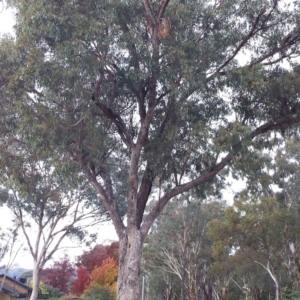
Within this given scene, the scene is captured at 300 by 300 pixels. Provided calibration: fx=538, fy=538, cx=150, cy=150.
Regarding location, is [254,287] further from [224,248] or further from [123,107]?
[123,107]

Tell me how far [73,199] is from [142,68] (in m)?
11.9

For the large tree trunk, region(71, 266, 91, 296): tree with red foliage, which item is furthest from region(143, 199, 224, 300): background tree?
the large tree trunk

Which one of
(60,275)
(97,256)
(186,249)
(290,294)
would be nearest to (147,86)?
(290,294)

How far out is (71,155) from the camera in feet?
45.2

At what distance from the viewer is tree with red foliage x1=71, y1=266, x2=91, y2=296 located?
47.9 metres

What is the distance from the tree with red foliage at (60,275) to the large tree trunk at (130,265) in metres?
37.8

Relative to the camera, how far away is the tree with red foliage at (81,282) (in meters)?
47.9

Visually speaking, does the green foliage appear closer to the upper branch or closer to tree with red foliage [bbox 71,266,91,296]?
the upper branch

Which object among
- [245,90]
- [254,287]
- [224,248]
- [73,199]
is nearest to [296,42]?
[245,90]

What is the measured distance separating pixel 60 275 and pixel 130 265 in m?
39.8

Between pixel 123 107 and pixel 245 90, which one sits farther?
pixel 123 107

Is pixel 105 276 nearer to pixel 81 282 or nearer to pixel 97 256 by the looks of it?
pixel 81 282

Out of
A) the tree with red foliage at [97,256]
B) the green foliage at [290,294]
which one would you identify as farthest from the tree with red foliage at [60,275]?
the green foliage at [290,294]

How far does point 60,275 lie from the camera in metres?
50.9
